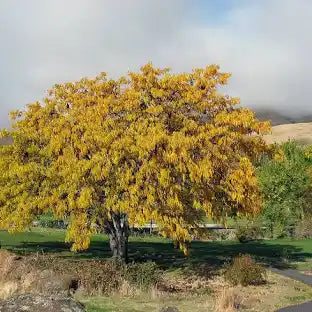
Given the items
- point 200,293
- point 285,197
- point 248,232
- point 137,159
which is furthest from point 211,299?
point 285,197

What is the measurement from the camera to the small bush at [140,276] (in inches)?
923

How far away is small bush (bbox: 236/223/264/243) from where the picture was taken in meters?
63.4

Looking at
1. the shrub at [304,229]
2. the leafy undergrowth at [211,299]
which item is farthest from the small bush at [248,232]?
the leafy undergrowth at [211,299]

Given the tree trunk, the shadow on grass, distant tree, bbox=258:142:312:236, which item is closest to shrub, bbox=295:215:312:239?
distant tree, bbox=258:142:312:236

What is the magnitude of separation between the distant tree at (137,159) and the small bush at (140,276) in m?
2.14

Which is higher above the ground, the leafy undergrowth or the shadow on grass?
the shadow on grass

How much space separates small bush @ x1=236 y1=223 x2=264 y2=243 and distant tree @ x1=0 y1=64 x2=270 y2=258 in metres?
34.3

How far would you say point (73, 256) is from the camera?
123ft

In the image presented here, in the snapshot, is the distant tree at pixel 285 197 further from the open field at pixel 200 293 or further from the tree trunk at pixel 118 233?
the tree trunk at pixel 118 233

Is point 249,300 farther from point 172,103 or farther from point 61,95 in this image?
point 61,95

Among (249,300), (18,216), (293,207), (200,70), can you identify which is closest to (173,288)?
(249,300)

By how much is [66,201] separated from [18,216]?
2.99 metres

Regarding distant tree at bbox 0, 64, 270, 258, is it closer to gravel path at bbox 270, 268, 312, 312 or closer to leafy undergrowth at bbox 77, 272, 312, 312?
leafy undergrowth at bbox 77, 272, 312, 312

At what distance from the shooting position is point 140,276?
23688mm
